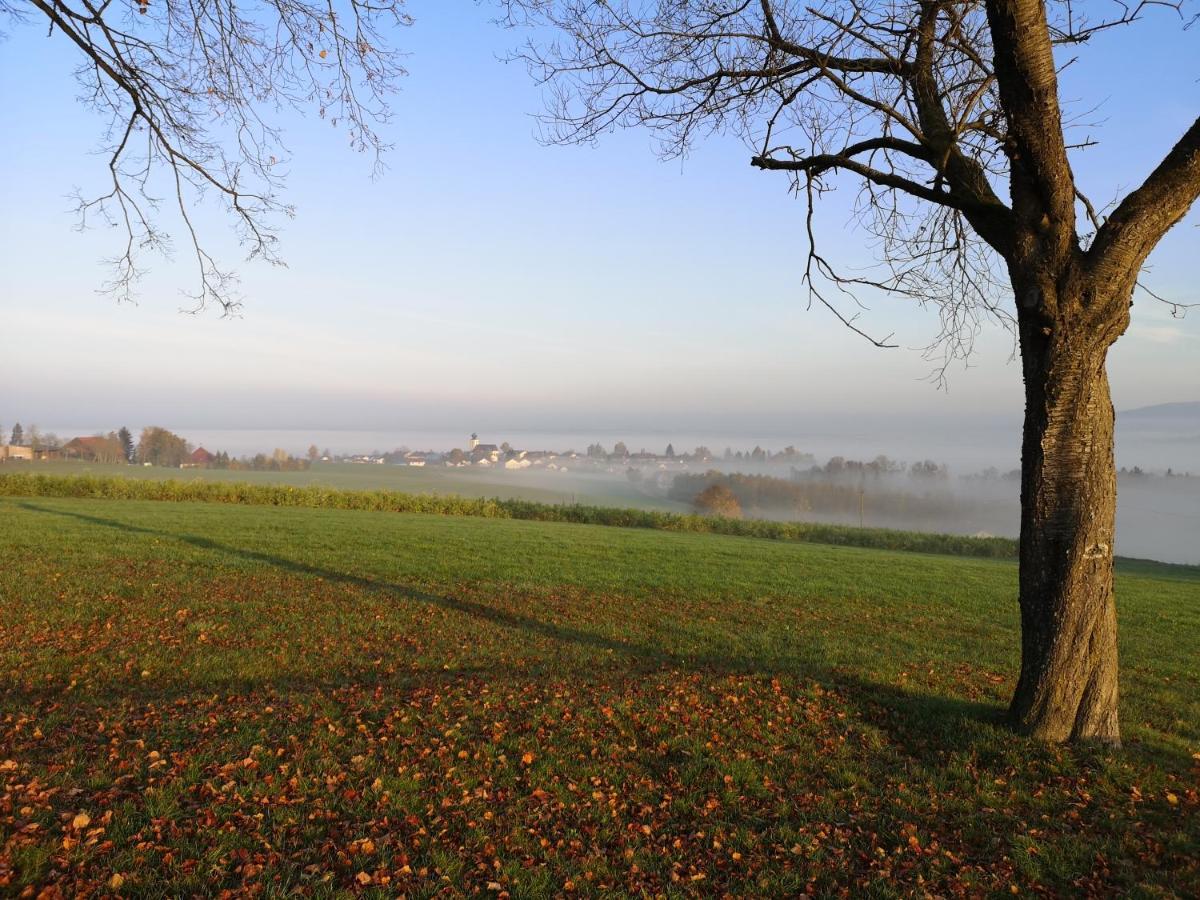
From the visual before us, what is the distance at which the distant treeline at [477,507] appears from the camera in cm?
3609

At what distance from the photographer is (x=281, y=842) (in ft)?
14.6

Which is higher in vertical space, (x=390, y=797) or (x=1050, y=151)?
(x=1050, y=151)

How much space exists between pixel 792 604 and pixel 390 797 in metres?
12.0

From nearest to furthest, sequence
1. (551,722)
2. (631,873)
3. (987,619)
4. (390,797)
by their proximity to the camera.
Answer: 1. (631,873)
2. (390,797)
3. (551,722)
4. (987,619)

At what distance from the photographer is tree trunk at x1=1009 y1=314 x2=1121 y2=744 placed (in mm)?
5961

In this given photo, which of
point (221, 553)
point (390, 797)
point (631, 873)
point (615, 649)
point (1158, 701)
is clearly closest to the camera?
point (631, 873)

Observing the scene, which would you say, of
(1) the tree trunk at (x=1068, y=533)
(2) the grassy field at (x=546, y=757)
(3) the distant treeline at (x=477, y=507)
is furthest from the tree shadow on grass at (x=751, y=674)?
(3) the distant treeline at (x=477, y=507)

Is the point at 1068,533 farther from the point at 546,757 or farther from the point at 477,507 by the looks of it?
the point at 477,507

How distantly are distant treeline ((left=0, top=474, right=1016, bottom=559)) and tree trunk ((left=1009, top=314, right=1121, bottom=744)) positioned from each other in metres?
29.9

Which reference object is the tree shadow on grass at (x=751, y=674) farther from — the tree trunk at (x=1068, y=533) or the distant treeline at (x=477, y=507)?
the distant treeline at (x=477, y=507)

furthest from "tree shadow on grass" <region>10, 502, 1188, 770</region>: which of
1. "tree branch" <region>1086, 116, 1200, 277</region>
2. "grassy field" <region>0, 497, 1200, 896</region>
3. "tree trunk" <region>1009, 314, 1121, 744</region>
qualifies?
"tree branch" <region>1086, 116, 1200, 277</region>

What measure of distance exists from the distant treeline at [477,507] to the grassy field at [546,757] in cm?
2368

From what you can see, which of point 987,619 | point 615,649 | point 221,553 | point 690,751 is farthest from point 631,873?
point 221,553

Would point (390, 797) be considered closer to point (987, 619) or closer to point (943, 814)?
point (943, 814)
